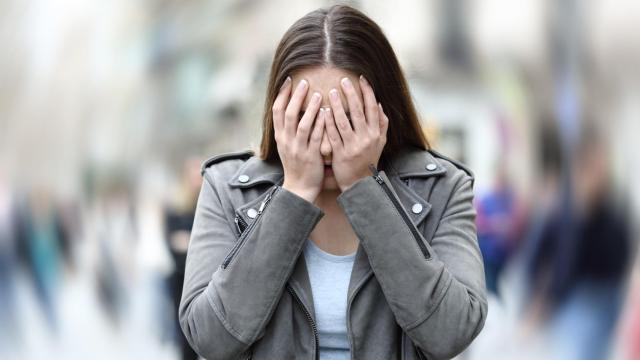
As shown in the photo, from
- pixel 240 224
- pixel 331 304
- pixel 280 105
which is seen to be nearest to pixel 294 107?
pixel 280 105

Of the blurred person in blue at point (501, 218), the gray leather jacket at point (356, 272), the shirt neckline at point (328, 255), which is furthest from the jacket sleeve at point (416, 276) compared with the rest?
the blurred person in blue at point (501, 218)

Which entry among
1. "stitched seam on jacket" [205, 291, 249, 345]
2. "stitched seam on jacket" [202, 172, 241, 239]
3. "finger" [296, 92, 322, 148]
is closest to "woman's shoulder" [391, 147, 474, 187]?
"finger" [296, 92, 322, 148]


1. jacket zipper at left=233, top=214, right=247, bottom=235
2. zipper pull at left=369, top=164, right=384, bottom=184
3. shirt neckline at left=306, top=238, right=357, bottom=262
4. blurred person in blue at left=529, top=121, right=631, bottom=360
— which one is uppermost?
zipper pull at left=369, top=164, right=384, bottom=184

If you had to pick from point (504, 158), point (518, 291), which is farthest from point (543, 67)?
point (518, 291)

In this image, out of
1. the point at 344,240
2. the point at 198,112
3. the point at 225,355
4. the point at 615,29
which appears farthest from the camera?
the point at 198,112

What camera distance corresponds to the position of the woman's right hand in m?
1.52

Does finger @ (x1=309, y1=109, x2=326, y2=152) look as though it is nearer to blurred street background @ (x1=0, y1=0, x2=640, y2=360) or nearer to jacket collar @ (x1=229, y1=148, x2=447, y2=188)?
jacket collar @ (x1=229, y1=148, x2=447, y2=188)

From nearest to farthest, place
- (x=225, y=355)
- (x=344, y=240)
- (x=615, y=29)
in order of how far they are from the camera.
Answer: (x=225, y=355) → (x=344, y=240) → (x=615, y=29)

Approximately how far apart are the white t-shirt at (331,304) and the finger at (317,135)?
8.7 inches

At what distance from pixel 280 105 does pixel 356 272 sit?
34 cm

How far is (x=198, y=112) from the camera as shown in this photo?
5.77m

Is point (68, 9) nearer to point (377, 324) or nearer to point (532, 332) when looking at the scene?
point (532, 332)

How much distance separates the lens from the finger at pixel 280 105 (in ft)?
5.06

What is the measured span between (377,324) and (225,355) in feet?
0.91
